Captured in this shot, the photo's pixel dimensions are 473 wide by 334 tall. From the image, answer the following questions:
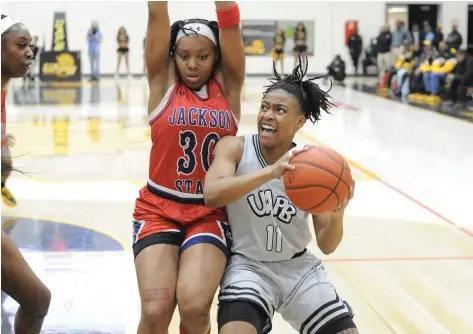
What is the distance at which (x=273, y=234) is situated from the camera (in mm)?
3191

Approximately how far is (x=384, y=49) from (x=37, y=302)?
69.3 feet

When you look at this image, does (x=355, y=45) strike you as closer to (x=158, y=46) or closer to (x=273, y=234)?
(x=158, y=46)


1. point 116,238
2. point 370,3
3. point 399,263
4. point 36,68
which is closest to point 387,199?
point 399,263

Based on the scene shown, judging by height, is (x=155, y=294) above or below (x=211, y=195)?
below

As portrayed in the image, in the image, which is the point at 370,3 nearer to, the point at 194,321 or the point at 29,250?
the point at 29,250

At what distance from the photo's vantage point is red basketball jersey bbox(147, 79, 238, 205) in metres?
3.37

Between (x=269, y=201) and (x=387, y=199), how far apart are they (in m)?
4.52

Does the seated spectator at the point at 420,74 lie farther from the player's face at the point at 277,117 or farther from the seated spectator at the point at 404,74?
the player's face at the point at 277,117

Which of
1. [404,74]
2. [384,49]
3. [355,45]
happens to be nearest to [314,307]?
[404,74]

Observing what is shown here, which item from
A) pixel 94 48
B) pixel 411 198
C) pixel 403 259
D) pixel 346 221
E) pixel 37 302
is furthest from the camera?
pixel 94 48

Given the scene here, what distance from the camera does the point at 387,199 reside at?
24.6ft

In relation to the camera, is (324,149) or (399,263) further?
(399,263)

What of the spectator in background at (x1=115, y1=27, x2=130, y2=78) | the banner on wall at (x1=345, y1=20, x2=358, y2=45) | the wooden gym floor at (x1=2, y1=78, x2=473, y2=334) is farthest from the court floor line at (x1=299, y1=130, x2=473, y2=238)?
the banner on wall at (x1=345, y1=20, x2=358, y2=45)

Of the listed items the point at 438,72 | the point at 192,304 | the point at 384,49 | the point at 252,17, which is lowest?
the point at 192,304
